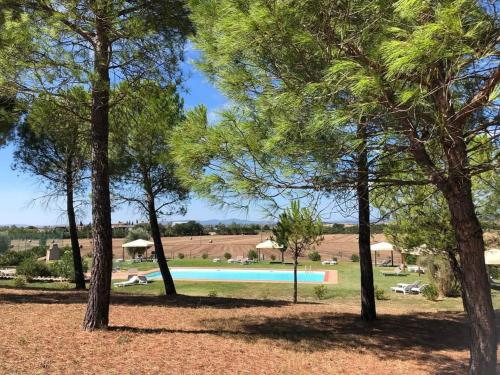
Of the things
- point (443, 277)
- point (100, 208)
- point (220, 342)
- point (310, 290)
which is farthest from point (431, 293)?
point (100, 208)

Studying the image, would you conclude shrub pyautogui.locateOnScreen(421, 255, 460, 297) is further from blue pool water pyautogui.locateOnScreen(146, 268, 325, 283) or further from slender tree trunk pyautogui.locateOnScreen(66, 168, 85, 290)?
slender tree trunk pyautogui.locateOnScreen(66, 168, 85, 290)

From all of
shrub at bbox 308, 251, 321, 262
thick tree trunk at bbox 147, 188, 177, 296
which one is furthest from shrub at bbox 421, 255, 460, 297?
shrub at bbox 308, 251, 321, 262

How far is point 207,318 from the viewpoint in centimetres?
828

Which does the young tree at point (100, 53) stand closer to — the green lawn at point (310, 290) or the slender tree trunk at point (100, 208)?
the slender tree trunk at point (100, 208)

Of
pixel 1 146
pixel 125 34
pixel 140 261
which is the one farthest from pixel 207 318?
pixel 140 261

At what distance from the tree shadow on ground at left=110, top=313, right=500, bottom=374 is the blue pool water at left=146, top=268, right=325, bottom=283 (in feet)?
44.1

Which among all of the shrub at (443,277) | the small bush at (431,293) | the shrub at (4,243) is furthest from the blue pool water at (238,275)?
the shrub at (4,243)

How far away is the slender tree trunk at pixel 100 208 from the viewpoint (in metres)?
6.54

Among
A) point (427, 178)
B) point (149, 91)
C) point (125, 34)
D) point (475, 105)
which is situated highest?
point (125, 34)

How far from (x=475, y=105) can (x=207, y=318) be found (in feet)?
20.3

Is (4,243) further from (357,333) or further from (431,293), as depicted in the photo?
(357,333)

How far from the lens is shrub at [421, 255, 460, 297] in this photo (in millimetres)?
16141

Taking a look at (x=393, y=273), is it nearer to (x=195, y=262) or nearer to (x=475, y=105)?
(x=195, y=262)

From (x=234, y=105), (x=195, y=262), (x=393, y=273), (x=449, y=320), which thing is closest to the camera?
(x=234, y=105)
